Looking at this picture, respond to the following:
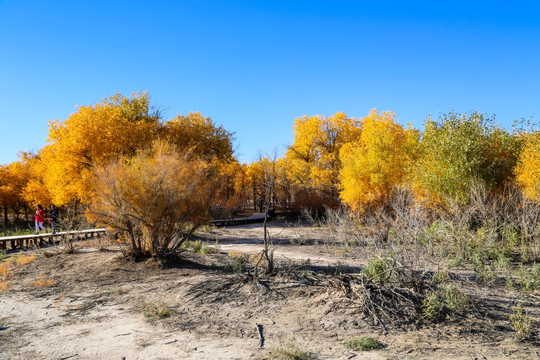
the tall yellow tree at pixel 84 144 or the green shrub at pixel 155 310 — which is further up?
the tall yellow tree at pixel 84 144

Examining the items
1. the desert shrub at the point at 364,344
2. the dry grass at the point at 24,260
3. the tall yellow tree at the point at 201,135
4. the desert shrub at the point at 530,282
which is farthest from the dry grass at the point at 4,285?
the tall yellow tree at the point at 201,135

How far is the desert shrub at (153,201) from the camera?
32.8 feet

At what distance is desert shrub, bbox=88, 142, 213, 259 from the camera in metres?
10.0

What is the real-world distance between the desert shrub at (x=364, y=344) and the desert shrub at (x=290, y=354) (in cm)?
67

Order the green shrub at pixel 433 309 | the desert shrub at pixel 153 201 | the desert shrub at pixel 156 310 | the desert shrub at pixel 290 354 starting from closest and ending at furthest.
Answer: the desert shrub at pixel 290 354
the green shrub at pixel 433 309
the desert shrub at pixel 156 310
the desert shrub at pixel 153 201

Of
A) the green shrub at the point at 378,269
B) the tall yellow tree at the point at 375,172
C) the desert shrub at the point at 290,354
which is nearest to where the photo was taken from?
the desert shrub at the point at 290,354

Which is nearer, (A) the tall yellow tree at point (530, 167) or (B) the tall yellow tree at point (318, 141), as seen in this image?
(A) the tall yellow tree at point (530, 167)

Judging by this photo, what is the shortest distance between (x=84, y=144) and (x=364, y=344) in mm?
18645

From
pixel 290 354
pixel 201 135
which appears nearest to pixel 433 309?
pixel 290 354

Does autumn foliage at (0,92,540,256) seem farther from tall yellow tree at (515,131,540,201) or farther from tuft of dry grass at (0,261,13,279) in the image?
A: tuft of dry grass at (0,261,13,279)

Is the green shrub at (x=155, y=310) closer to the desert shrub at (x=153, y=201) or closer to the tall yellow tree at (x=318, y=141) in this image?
the desert shrub at (x=153, y=201)

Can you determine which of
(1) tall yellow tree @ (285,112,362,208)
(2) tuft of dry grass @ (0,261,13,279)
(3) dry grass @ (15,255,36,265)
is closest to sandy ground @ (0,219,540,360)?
(2) tuft of dry grass @ (0,261,13,279)

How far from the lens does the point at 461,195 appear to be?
1858 cm

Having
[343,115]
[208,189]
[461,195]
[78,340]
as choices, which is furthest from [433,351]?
[343,115]
